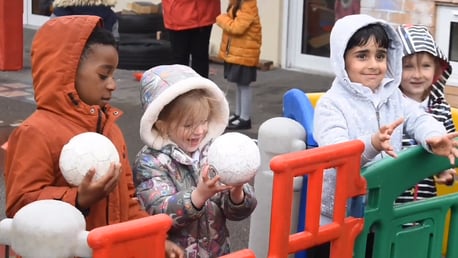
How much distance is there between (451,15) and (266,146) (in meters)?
4.13

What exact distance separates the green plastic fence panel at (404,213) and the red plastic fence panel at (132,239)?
1.01 meters

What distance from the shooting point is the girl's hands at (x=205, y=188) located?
2722 millimetres

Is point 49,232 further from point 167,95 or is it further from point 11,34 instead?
point 11,34

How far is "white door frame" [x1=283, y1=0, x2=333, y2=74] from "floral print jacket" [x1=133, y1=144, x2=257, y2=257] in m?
7.21

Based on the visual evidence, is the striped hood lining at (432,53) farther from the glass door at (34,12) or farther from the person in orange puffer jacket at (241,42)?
the glass door at (34,12)

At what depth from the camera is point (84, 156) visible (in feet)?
8.32

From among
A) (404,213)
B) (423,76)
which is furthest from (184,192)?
(423,76)

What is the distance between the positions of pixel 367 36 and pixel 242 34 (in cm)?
403

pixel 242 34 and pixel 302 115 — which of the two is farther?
pixel 242 34

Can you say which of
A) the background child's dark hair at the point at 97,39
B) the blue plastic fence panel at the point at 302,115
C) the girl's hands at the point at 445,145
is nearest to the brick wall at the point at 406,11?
the blue plastic fence panel at the point at 302,115

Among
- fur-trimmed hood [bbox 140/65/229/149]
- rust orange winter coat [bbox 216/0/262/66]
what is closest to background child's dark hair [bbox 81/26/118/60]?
fur-trimmed hood [bbox 140/65/229/149]

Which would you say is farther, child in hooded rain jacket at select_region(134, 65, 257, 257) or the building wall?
the building wall

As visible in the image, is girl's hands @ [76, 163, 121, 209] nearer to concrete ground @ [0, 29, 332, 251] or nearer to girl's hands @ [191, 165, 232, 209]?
girl's hands @ [191, 165, 232, 209]

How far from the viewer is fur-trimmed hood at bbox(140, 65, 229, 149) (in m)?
3.02
